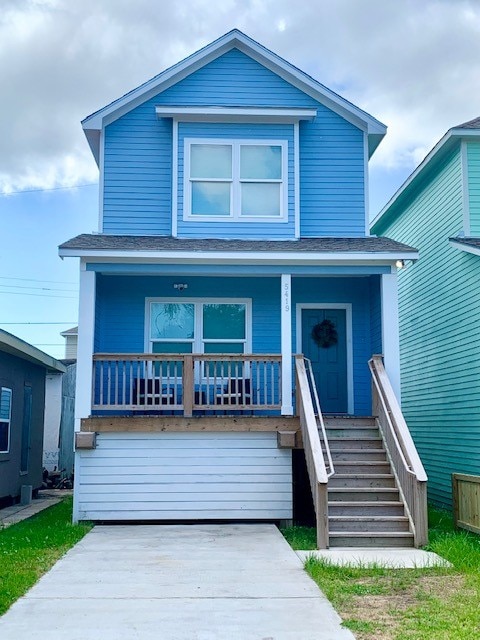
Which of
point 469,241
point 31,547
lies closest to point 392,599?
point 31,547

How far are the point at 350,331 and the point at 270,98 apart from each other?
444 centimetres

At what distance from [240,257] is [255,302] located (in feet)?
6.32

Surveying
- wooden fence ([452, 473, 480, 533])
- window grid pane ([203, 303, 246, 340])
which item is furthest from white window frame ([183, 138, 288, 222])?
wooden fence ([452, 473, 480, 533])

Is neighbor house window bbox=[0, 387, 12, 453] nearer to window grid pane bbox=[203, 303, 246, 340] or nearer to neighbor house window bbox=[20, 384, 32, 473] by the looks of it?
neighbor house window bbox=[20, 384, 32, 473]

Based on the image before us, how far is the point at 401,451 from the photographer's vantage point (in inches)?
392

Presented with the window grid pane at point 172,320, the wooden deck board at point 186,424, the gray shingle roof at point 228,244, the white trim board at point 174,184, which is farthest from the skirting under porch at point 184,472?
the white trim board at point 174,184

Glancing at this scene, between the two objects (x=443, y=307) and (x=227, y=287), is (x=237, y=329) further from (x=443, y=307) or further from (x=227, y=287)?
(x=443, y=307)

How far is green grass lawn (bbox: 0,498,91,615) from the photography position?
22.3ft

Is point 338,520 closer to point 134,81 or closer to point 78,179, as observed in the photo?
point 134,81

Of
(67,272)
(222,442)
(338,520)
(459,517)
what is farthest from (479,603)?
(67,272)

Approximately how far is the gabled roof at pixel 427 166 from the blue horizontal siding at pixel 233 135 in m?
1.37

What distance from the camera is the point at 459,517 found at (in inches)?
403

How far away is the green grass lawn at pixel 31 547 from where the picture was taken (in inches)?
268

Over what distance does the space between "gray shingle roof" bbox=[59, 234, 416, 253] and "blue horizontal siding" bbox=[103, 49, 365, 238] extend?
50cm
